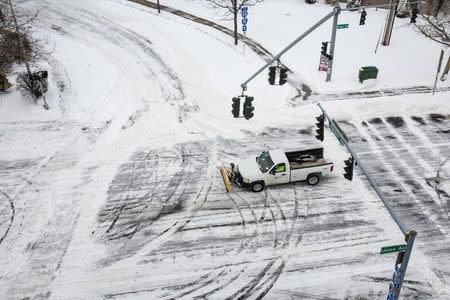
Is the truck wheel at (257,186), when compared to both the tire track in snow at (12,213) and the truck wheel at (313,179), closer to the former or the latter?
the truck wheel at (313,179)

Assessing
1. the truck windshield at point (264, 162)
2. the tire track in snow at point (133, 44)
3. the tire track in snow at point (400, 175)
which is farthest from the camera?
the tire track in snow at point (133, 44)

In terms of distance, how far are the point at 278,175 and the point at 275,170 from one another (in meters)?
0.28

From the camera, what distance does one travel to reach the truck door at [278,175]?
59.3ft

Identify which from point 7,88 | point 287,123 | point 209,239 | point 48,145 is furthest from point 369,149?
point 7,88

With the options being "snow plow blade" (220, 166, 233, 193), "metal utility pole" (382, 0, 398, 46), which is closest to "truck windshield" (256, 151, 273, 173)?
"snow plow blade" (220, 166, 233, 193)

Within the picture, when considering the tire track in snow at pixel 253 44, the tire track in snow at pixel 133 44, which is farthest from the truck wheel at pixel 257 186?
the tire track in snow at pixel 253 44

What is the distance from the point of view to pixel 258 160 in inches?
746

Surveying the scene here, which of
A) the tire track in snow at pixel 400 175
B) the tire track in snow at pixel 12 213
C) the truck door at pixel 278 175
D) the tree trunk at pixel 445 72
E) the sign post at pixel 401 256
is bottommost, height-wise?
the tire track in snow at pixel 12 213

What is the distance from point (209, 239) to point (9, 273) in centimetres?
706

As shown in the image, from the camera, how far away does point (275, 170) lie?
59.4 ft

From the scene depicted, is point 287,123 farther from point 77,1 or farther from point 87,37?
point 77,1

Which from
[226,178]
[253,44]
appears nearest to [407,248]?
[226,178]

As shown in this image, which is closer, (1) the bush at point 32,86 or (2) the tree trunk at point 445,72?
(1) the bush at point 32,86

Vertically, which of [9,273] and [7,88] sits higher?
[7,88]
